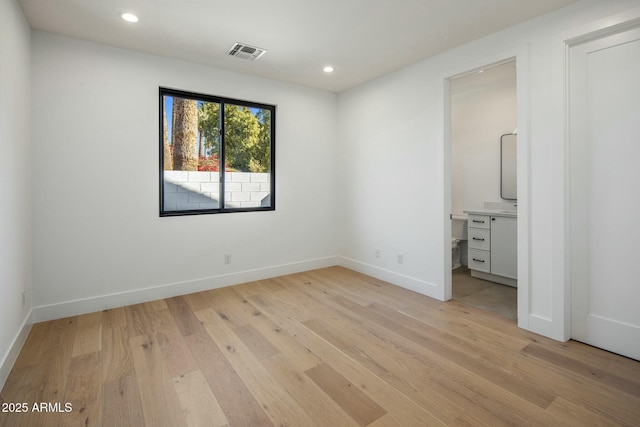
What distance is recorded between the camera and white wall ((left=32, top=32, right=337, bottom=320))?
2.83m

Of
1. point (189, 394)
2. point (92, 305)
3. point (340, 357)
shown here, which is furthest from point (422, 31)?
point (92, 305)

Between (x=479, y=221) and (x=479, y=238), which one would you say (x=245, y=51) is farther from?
(x=479, y=238)

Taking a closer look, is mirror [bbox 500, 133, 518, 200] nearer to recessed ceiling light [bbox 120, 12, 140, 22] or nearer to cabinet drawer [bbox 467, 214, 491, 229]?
cabinet drawer [bbox 467, 214, 491, 229]

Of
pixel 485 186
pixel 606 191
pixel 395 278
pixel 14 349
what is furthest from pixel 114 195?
pixel 485 186

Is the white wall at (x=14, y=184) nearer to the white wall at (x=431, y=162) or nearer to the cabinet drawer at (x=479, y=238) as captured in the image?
the white wall at (x=431, y=162)

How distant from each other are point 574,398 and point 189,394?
2216 millimetres

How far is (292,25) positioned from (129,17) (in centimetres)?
132

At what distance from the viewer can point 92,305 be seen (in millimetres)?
3037

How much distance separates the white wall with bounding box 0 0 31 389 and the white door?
3.95m

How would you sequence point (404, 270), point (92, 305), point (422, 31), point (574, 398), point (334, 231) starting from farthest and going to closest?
point (334, 231) → point (404, 270) → point (92, 305) → point (422, 31) → point (574, 398)

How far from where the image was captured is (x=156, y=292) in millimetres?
3367

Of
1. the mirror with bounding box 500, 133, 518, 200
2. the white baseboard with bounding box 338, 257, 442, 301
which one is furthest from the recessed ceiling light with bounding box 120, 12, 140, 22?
the mirror with bounding box 500, 133, 518, 200

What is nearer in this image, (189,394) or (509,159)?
(189,394)

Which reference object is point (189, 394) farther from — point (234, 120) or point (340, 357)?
point (234, 120)
